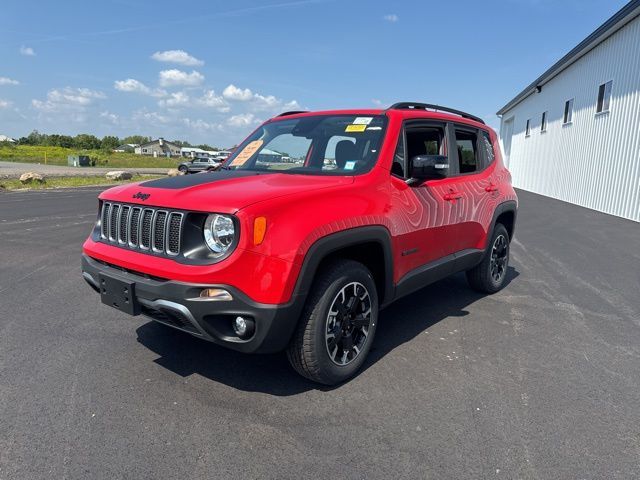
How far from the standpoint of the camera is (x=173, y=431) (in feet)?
8.57

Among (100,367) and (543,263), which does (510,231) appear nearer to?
(543,263)

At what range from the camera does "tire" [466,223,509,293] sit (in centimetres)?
514

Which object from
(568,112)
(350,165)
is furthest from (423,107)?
(568,112)

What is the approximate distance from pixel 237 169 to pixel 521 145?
2711cm

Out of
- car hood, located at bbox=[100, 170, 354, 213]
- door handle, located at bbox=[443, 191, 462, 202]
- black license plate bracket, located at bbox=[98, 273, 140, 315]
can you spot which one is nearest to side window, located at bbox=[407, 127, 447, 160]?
door handle, located at bbox=[443, 191, 462, 202]

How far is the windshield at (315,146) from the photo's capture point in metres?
3.57

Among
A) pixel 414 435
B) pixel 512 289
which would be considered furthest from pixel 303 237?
pixel 512 289

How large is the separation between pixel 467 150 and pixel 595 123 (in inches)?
525

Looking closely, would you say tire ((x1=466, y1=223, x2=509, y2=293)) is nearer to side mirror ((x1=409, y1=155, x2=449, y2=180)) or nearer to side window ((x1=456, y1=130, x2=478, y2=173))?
side window ((x1=456, y1=130, x2=478, y2=173))

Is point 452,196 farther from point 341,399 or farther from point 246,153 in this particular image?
point 341,399

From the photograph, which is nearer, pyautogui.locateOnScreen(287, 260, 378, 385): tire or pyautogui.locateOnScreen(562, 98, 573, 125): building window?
pyautogui.locateOnScreen(287, 260, 378, 385): tire

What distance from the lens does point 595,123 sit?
1534 centimetres

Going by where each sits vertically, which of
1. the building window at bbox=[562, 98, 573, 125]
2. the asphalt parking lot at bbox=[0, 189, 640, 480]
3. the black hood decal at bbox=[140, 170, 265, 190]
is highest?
the building window at bbox=[562, 98, 573, 125]

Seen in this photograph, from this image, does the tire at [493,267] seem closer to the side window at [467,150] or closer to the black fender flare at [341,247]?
the side window at [467,150]
